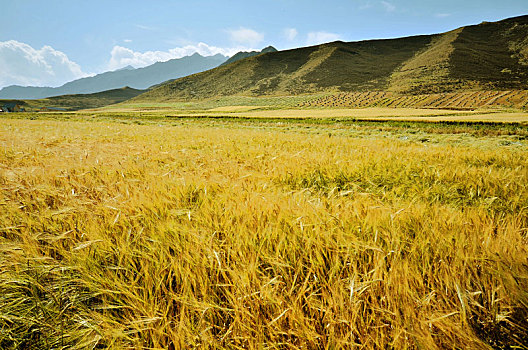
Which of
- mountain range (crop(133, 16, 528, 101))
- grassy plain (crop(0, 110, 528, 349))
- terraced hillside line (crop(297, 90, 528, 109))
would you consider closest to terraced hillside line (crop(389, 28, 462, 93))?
mountain range (crop(133, 16, 528, 101))

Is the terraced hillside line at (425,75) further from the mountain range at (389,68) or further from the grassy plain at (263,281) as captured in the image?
the grassy plain at (263,281)

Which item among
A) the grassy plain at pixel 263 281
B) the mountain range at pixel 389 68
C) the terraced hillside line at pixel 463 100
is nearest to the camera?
the grassy plain at pixel 263 281

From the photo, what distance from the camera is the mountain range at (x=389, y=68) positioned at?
68500 millimetres

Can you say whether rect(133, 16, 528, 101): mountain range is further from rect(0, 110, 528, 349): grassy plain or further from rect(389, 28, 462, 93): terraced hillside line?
rect(0, 110, 528, 349): grassy plain

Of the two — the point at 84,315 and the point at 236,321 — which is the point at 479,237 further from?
the point at 84,315

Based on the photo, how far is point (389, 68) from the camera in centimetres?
10469

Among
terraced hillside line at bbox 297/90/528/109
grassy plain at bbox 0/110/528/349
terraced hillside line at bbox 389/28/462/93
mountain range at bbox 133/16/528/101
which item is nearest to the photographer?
grassy plain at bbox 0/110/528/349

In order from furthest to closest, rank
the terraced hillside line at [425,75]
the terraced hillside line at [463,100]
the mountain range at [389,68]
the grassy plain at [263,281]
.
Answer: the mountain range at [389,68], the terraced hillside line at [425,75], the terraced hillside line at [463,100], the grassy plain at [263,281]

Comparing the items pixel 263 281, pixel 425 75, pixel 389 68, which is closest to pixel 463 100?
pixel 263 281

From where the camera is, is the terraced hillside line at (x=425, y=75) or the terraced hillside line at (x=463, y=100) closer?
the terraced hillside line at (x=463, y=100)

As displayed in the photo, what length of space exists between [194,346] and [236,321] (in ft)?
0.47

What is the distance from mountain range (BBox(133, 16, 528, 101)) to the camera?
68500mm

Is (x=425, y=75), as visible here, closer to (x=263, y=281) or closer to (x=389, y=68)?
(x=389, y=68)

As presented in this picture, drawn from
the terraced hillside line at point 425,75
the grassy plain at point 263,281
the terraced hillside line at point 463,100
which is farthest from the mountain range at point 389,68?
the grassy plain at point 263,281
